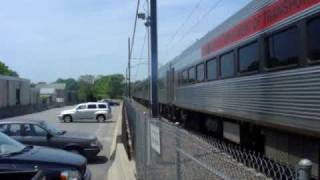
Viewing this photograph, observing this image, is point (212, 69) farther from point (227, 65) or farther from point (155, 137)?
point (155, 137)

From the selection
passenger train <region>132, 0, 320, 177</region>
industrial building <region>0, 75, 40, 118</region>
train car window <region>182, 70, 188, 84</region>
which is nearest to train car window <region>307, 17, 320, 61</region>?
passenger train <region>132, 0, 320, 177</region>

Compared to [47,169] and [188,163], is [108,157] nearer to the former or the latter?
[47,169]

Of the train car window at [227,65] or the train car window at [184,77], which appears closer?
the train car window at [227,65]

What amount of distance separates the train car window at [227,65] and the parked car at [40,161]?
6.01 m

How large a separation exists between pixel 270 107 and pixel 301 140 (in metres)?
1.22

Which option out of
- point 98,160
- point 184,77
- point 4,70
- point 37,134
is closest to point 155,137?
point 37,134

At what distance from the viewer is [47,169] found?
8664mm

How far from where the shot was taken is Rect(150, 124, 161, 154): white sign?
7.64 meters

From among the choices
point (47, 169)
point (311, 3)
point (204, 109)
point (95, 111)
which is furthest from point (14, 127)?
point (95, 111)

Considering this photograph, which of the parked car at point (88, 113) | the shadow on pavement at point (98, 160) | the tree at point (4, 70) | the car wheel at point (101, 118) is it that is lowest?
the shadow on pavement at point (98, 160)

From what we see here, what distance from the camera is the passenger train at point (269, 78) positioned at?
8984 mm

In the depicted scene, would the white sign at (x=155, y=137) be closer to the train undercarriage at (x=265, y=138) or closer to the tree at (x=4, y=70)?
the train undercarriage at (x=265, y=138)

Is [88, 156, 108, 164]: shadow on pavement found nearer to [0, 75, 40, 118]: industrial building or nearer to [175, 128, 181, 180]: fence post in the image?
[175, 128, 181, 180]: fence post

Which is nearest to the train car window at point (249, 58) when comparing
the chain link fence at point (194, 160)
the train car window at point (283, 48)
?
the train car window at point (283, 48)
